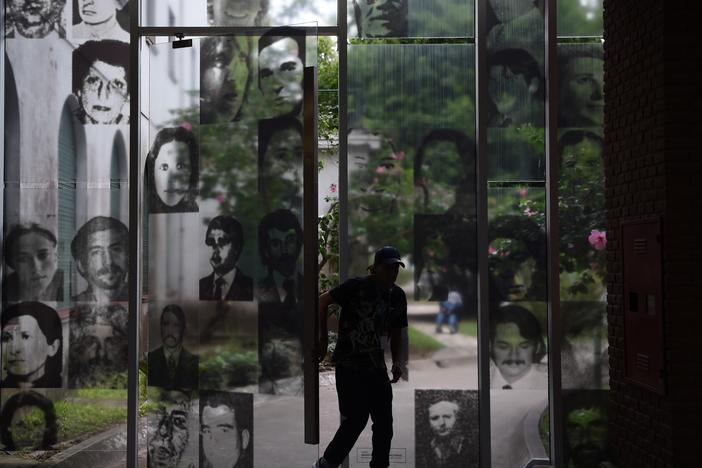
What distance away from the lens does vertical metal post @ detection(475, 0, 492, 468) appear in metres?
5.25

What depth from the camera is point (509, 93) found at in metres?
5.36

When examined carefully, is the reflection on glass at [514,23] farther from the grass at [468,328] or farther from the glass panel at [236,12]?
the grass at [468,328]

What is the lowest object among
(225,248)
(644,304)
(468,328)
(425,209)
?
(468,328)

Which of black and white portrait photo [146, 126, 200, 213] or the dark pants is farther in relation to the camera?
black and white portrait photo [146, 126, 200, 213]

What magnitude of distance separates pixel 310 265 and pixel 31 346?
6.88 feet

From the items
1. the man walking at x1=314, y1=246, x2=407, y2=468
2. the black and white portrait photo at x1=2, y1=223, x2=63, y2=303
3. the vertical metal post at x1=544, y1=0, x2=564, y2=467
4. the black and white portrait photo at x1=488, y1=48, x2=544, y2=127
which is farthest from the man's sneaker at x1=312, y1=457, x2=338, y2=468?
the black and white portrait photo at x1=488, y1=48, x2=544, y2=127

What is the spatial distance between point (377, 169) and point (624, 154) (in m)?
1.50

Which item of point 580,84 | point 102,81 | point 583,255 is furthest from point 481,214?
point 102,81

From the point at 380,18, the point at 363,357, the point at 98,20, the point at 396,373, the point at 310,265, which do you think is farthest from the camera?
the point at 98,20

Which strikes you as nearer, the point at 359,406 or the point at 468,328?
the point at 359,406

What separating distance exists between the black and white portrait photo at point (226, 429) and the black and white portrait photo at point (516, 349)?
1.57 metres

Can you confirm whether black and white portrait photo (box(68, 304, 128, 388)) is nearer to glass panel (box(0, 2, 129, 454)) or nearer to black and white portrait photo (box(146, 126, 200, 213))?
glass panel (box(0, 2, 129, 454))

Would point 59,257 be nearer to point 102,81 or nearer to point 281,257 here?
point 102,81

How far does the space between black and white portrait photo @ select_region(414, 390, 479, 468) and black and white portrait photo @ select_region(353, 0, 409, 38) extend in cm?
227
